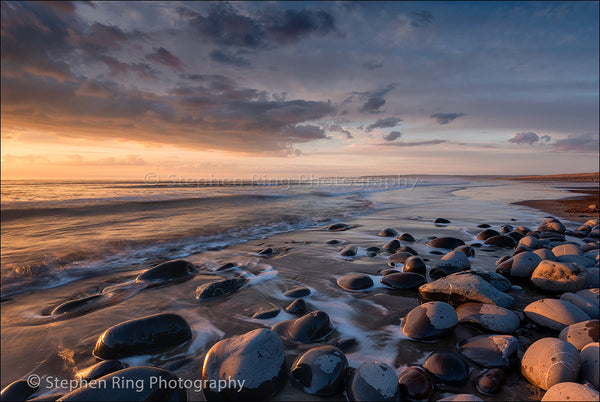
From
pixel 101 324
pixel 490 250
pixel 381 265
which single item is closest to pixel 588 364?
pixel 381 265

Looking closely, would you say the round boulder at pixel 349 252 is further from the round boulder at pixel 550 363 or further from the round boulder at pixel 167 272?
the round boulder at pixel 550 363

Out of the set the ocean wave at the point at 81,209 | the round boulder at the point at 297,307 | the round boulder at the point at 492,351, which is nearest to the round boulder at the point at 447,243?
the round boulder at the point at 492,351

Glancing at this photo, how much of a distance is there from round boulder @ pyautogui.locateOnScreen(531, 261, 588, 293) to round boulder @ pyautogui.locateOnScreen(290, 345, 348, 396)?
3009mm

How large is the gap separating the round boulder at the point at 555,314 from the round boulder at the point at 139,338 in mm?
3313

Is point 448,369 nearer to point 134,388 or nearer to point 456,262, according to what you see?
point 134,388

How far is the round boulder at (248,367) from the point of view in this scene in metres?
1.74

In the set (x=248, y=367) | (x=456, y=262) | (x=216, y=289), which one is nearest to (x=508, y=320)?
Result: (x=456, y=262)

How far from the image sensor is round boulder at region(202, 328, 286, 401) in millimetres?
1736

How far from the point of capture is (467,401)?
1508mm

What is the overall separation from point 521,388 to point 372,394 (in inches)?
40.6

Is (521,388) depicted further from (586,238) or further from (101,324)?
(586,238)

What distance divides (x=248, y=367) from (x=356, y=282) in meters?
2.10

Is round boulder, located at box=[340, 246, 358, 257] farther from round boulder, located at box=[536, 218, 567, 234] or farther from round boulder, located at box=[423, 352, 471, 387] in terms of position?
round boulder, located at box=[536, 218, 567, 234]

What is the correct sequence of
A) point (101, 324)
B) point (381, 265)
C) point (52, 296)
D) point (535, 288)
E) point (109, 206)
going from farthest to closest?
point (109, 206)
point (381, 265)
point (52, 296)
point (535, 288)
point (101, 324)
